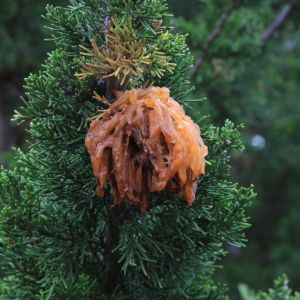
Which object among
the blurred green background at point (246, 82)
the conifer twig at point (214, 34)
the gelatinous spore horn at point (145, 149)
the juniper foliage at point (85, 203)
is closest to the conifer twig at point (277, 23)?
the blurred green background at point (246, 82)

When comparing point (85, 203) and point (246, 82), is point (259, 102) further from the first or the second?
point (85, 203)

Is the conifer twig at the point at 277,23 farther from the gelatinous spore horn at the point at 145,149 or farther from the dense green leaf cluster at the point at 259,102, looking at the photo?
the gelatinous spore horn at the point at 145,149

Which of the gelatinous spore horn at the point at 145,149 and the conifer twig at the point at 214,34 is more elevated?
the conifer twig at the point at 214,34

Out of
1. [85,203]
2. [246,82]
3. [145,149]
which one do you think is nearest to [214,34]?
[246,82]

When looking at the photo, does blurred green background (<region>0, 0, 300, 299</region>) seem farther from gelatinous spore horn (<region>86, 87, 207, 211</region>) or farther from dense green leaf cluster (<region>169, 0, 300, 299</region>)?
gelatinous spore horn (<region>86, 87, 207, 211</region>)

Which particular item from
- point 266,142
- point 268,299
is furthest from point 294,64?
point 268,299

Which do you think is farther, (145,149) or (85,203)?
(85,203)
